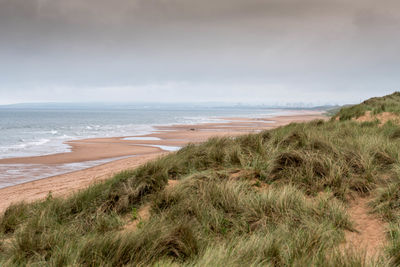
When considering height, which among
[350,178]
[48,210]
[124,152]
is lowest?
[124,152]

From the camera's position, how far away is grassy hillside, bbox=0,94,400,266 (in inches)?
114

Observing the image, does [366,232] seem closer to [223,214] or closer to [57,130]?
[223,214]

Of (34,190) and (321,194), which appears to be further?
(34,190)

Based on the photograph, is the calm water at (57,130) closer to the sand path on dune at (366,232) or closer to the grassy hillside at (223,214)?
the grassy hillside at (223,214)

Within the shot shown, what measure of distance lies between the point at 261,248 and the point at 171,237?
1.08m

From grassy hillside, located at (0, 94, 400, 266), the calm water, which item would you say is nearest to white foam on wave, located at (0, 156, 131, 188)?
the calm water

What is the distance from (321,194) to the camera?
4562 millimetres

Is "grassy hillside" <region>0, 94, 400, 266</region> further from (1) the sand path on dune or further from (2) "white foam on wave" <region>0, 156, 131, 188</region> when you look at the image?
(2) "white foam on wave" <region>0, 156, 131, 188</region>

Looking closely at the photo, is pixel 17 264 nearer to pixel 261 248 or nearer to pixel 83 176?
pixel 261 248

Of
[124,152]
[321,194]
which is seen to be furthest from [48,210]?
[124,152]

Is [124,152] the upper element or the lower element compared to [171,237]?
lower

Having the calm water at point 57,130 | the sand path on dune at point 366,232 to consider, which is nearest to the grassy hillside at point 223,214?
the sand path on dune at point 366,232

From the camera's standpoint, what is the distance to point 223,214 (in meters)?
4.02

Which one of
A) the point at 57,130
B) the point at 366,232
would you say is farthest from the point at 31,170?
the point at 57,130
